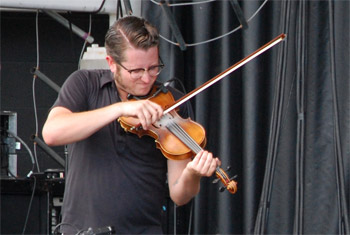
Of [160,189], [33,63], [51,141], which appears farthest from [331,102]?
[33,63]

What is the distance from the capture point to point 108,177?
7.32 feet

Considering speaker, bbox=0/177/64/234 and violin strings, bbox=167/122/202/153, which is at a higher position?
violin strings, bbox=167/122/202/153

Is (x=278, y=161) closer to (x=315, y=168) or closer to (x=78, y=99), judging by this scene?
(x=315, y=168)

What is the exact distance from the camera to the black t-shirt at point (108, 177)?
7.28 feet

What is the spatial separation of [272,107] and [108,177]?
1.19m

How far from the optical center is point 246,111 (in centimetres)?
323

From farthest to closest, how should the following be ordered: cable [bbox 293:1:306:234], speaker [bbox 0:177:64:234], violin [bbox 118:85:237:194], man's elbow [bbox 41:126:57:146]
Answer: speaker [bbox 0:177:64:234]
cable [bbox 293:1:306:234]
violin [bbox 118:85:237:194]
man's elbow [bbox 41:126:57:146]

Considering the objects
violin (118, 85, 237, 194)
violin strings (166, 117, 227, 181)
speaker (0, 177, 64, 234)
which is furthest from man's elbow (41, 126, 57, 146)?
speaker (0, 177, 64, 234)

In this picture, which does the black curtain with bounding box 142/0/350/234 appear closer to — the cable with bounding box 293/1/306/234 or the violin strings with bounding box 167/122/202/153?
the cable with bounding box 293/1/306/234

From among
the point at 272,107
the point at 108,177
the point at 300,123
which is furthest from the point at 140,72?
the point at 272,107

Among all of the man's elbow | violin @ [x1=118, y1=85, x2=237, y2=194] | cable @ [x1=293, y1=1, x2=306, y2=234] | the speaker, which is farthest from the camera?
the speaker

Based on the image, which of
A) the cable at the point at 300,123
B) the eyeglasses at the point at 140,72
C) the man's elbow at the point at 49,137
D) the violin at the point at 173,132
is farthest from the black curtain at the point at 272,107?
the man's elbow at the point at 49,137

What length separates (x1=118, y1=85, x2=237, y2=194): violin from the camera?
226 cm

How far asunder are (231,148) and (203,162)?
1127 mm
